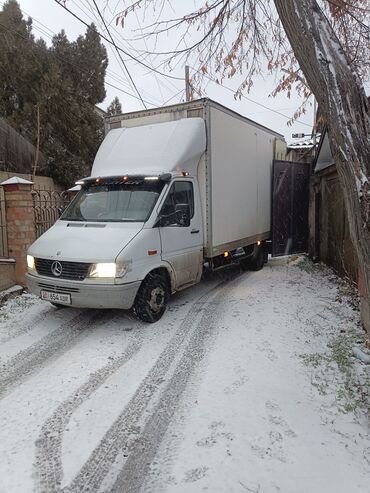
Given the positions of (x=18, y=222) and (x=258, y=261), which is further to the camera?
(x=258, y=261)

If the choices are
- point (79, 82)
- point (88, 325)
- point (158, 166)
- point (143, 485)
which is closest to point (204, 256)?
point (158, 166)

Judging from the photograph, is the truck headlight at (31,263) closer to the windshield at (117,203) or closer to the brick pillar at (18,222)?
the windshield at (117,203)

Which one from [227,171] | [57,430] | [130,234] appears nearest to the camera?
[57,430]

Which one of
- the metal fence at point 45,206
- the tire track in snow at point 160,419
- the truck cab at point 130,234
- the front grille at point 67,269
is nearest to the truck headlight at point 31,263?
the truck cab at point 130,234

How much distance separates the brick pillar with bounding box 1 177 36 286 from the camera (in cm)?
671

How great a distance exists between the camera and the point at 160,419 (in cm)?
329

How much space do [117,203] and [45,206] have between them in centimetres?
290

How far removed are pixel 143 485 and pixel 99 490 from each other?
283 millimetres


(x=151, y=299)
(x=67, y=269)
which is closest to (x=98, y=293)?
(x=67, y=269)

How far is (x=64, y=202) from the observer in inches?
339

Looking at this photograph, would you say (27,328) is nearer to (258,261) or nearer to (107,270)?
(107,270)

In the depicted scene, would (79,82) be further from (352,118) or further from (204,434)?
(204,434)

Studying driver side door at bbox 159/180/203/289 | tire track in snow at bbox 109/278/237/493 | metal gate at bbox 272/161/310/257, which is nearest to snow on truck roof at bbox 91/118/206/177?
driver side door at bbox 159/180/203/289

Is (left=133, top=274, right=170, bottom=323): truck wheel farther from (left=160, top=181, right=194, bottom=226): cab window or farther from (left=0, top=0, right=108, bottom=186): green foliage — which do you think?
(left=0, top=0, right=108, bottom=186): green foliage
